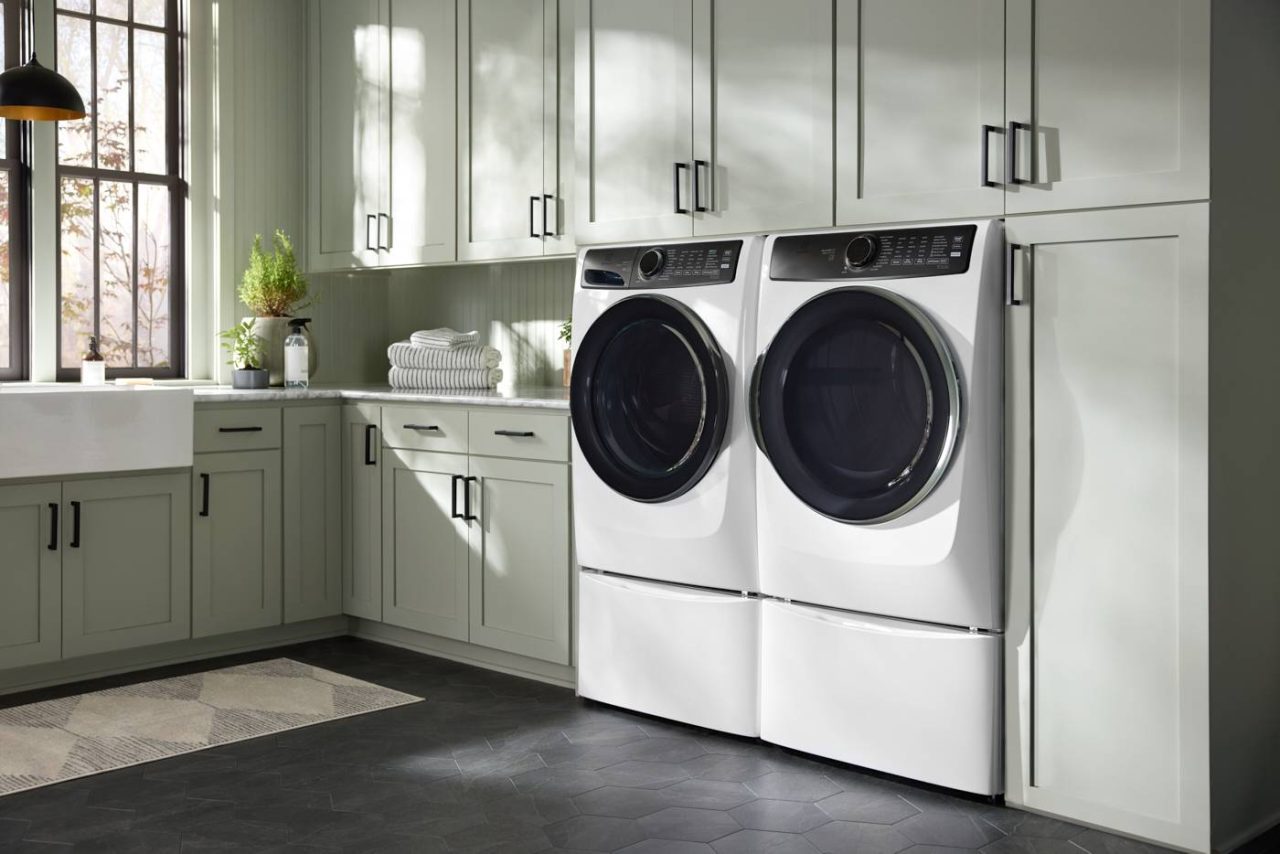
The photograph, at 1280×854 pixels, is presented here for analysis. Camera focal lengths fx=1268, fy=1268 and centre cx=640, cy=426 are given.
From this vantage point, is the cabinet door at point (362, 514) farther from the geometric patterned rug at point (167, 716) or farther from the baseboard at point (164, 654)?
the geometric patterned rug at point (167, 716)

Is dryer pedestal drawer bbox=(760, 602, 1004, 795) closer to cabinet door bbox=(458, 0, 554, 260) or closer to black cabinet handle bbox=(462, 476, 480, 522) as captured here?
black cabinet handle bbox=(462, 476, 480, 522)

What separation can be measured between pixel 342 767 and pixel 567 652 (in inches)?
33.8

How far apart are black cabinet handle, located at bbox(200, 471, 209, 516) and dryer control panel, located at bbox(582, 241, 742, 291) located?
148 cm

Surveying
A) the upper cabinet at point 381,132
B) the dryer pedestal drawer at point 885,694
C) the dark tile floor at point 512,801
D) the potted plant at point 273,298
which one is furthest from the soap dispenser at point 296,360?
the dryer pedestal drawer at point 885,694

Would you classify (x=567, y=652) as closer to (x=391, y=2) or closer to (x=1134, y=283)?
(x=1134, y=283)

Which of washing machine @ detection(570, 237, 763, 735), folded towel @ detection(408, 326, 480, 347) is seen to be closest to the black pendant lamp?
folded towel @ detection(408, 326, 480, 347)

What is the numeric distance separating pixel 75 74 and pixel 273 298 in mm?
1038

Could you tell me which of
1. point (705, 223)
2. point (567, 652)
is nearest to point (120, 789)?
point (567, 652)

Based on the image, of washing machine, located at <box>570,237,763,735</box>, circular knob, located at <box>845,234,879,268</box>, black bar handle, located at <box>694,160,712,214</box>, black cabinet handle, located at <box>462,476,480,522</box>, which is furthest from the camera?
black cabinet handle, located at <box>462,476,480,522</box>

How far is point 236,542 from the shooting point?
166 inches

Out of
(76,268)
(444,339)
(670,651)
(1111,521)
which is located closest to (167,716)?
(670,651)

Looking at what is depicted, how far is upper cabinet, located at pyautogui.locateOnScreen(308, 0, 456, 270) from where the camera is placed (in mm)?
4391

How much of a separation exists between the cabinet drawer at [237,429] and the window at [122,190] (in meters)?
0.72

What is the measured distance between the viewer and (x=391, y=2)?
4.56 meters
